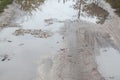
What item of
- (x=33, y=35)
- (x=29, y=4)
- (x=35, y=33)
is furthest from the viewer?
(x=29, y=4)

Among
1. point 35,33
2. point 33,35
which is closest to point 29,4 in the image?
point 35,33

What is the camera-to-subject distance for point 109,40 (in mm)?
12773

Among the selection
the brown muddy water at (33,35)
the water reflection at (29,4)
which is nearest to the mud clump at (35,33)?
the brown muddy water at (33,35)

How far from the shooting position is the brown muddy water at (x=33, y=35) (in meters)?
10.1

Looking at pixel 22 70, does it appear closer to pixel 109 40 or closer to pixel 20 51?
pixel 20 51

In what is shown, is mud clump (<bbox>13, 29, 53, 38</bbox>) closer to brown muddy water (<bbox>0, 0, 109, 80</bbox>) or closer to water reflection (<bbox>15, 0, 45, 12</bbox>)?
brown muddy water (<bbox>0, 0, 109, 80</bbox>)

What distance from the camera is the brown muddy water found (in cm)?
1009

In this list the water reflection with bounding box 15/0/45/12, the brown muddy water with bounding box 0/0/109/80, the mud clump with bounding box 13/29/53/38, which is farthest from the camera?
the water reflection with bounding box 15/0/45/12

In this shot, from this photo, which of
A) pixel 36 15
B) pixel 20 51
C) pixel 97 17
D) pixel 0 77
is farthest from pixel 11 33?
pixel 97 17

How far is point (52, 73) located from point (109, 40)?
4.45m

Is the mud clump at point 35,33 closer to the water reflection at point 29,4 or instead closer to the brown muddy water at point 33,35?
the brown muddy water at point 33,35

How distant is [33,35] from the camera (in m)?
13.3

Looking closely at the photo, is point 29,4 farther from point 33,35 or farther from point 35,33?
point 33,35

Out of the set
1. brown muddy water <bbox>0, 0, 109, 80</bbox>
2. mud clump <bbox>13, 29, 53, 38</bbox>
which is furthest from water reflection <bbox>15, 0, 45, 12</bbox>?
mud clump <bbox>13, 29, 53, 38</bbox>
